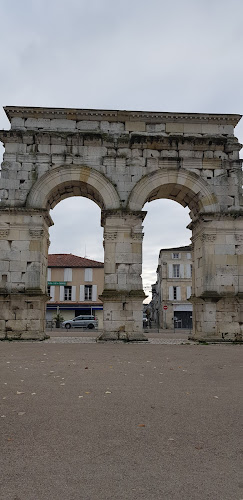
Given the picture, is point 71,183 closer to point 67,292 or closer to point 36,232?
point 36,232

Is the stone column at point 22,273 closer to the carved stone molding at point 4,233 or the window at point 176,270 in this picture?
the carved stone molding at point 4,233

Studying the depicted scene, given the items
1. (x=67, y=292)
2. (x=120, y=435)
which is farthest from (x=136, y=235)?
(x=67, y=292)

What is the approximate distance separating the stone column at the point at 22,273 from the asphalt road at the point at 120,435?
7357mm

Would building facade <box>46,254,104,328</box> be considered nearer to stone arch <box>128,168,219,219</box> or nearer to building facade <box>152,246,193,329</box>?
building facade <box>152,246,193,329</box>

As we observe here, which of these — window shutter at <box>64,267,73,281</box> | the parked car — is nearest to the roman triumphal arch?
the parked car

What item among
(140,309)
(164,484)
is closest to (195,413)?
(164,484)

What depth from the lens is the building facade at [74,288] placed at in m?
44.9

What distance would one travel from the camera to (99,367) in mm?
8609

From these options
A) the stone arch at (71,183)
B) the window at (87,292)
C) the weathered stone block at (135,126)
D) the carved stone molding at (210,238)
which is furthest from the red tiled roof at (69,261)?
the carved stone molding at (210,238)

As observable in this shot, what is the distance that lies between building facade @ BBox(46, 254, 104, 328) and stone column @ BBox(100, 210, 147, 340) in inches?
1161

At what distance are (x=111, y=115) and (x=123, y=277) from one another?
698 cm

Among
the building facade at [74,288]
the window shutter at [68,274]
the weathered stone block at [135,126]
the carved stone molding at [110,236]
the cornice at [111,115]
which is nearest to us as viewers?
the carved stone molding at [110,236]

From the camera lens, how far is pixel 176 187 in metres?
16.8

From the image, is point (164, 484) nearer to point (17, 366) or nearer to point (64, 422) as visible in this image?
point (64, 422)
